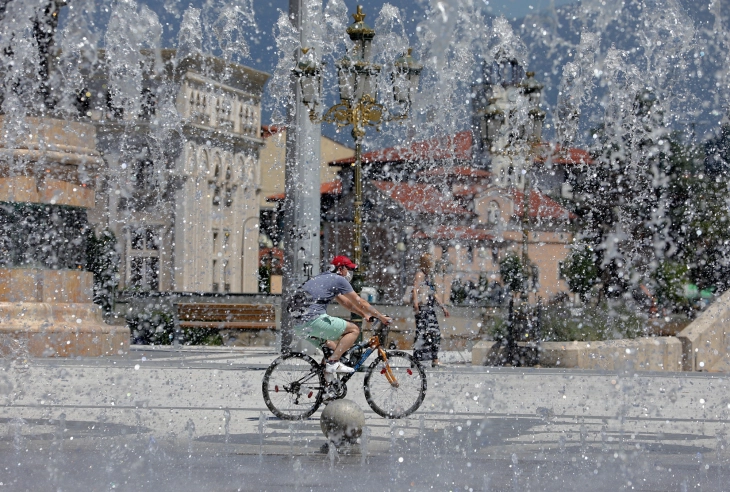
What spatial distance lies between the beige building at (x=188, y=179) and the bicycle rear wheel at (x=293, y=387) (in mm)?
53856

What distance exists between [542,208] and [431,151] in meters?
12.4

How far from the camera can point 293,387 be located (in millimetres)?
10414

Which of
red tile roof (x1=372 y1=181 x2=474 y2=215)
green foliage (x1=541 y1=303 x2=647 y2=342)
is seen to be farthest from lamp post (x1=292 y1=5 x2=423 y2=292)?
red tile roof (x1=372 y1=181 x2=474 y2=215)

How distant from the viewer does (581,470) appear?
7.50m

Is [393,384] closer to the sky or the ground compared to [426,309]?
closer to the ground

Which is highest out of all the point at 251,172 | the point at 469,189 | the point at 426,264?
the point at 251,172

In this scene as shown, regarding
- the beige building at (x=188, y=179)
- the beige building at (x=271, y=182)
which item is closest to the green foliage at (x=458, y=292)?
the beige building at (x=188, y=179)

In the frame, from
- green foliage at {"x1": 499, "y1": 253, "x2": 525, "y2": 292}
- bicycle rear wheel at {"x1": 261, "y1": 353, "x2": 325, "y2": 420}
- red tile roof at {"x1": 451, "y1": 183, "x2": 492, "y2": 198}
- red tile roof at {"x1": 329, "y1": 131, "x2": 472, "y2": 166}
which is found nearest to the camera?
bicycle rear wheel at {"x1": 261, "y1": 353, "x2": 325, "y2": 420}

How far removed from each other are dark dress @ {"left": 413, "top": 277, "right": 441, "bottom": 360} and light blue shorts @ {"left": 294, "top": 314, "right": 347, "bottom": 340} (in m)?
6.32

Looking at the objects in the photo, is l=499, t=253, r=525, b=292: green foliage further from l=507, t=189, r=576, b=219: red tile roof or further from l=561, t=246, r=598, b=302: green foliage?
l=507, t=189, r=576, b=219: red tile roof

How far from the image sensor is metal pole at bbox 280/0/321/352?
61.0 feet

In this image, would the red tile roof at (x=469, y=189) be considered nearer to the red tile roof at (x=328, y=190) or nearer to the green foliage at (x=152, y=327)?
the red tile roof at (x=328, y=190)

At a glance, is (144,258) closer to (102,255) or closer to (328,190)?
(102,255)

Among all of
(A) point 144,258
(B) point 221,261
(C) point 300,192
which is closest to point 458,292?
(B) point 221,261
